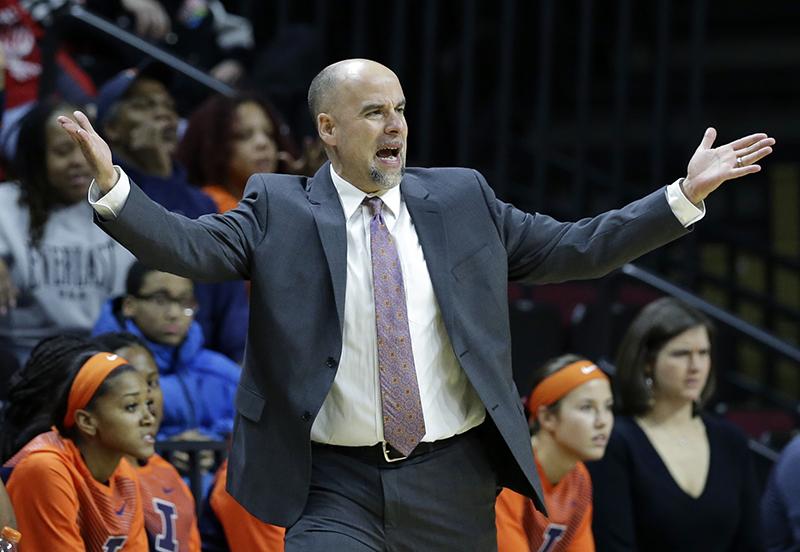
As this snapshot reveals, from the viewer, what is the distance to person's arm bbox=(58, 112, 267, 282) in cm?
344

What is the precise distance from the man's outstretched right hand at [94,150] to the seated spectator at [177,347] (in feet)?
7.00

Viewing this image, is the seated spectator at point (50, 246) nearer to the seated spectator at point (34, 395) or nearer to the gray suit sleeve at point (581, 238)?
the seated spectator at point (34, 395)

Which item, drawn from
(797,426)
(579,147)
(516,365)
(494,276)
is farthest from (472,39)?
(494,276)

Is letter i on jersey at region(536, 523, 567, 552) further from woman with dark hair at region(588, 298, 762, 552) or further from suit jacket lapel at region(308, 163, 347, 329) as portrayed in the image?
suit jacket lapel at region(308, 163, 347, 329)

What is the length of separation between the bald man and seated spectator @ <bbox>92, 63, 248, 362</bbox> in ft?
7.52

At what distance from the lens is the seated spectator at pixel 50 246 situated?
19.2 ft

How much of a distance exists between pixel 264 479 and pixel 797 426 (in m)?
4.46

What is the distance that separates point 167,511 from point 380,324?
1.40 metres

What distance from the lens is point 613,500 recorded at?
542cm

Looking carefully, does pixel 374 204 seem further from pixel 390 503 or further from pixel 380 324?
pixel 390 503

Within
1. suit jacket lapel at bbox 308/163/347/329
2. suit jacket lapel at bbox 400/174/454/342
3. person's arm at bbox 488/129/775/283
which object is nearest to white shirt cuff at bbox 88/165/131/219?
suit jacket lapel at bbox 308/163/347/329

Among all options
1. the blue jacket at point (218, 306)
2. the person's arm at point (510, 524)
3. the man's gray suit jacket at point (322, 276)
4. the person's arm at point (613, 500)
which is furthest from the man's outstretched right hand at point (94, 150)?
the blue jacket at point (218, 306)

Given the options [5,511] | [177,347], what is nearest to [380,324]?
[5,511]

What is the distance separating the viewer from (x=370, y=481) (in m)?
3.70
